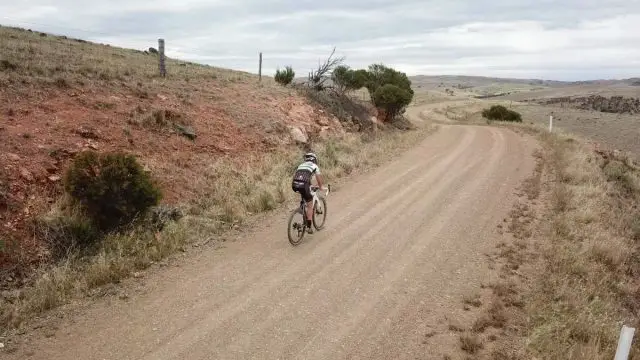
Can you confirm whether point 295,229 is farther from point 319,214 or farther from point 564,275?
point 564,275

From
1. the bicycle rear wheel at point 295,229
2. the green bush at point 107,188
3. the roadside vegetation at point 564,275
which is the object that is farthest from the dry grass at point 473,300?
the green bush at point 107,188

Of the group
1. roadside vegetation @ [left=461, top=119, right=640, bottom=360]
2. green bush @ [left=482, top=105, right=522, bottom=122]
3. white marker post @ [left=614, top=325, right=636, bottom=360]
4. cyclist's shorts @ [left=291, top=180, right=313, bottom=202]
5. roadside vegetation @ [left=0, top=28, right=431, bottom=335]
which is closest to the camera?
white marker post @ [left=614, top=325, right=636, bottom=360]

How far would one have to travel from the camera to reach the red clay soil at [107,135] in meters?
9.45

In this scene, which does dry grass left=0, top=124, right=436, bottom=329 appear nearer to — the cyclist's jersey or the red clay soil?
the red clay soil

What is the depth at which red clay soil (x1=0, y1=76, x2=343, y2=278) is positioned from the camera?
9445 mm

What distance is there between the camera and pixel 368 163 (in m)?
18.5

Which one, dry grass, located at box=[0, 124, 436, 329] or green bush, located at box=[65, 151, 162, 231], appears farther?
green bush, located at box=[65, 151, 162, 231]

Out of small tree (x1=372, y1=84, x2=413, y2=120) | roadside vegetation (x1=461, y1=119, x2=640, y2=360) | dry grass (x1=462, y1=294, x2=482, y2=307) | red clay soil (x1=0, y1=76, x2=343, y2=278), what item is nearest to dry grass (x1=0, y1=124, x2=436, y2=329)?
red clay soil (x1=0, y1=76, x2=343, y2=278)

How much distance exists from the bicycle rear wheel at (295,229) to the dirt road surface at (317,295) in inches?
6.7

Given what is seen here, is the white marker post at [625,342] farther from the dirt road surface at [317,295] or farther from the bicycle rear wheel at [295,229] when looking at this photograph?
the bicycle rear wheel at [295,229]

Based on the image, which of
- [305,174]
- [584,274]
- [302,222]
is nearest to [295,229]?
[302,222]

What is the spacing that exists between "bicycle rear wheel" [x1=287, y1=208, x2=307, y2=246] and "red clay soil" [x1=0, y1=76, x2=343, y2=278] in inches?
140

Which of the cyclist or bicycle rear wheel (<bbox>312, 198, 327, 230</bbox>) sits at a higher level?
the cyclist

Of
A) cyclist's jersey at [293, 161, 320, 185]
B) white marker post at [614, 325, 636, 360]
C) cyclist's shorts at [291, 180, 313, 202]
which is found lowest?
white marker post at [614, 325, 636, 360]
